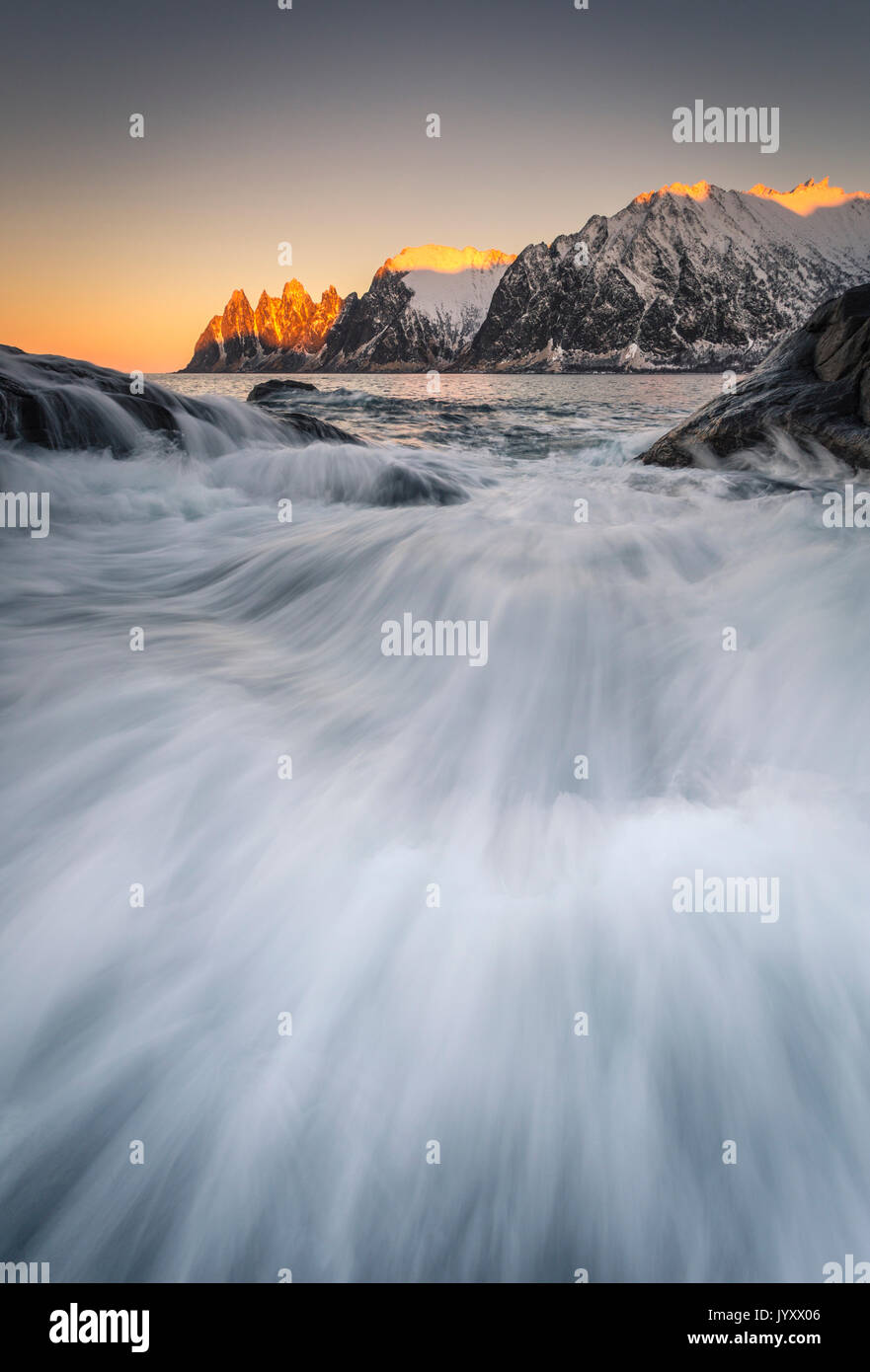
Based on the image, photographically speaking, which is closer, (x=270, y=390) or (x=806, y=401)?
(x=806, y=401)

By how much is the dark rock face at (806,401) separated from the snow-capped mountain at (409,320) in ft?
515

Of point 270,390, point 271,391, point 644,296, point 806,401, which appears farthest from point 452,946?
point 644,296

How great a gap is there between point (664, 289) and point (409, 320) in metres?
62.9

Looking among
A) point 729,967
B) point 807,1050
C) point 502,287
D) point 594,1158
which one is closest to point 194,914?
point 594,1158

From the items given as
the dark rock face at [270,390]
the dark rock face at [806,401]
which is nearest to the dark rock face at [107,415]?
the dark rock face at [806,401]

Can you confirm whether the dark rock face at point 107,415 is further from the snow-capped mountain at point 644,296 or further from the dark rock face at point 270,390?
the snow-capped mountain at point 644,296

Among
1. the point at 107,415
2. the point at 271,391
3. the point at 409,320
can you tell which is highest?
the point at 409,320

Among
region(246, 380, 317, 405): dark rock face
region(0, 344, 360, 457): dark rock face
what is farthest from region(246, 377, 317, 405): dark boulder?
region(0, 344, 360, 457): dark rock face

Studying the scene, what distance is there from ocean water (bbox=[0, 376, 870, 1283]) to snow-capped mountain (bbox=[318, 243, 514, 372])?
162m

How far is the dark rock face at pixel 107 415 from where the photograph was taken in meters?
7.01

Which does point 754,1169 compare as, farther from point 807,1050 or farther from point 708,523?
point 708,523

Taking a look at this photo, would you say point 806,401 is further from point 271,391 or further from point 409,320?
point 409,320

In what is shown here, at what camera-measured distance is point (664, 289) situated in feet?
419

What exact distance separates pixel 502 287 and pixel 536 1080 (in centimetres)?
16509
